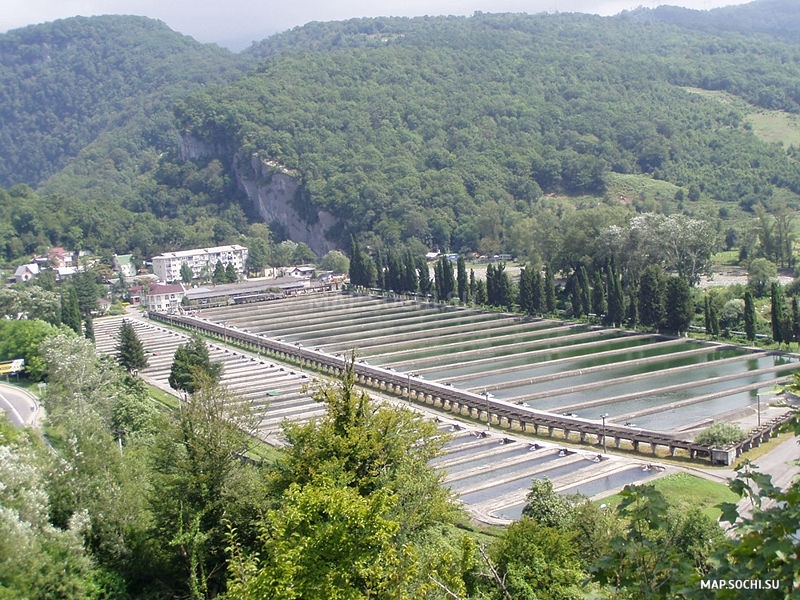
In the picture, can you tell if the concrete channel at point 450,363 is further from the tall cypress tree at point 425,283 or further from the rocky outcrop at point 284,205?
the rocky outcrop at point 284,205

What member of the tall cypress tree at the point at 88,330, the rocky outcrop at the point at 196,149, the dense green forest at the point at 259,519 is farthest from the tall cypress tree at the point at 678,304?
the rocky outcrop at the point at 196,149

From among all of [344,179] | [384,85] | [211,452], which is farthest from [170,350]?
[384,85]

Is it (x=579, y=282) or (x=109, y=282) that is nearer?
(x=579, y=282)

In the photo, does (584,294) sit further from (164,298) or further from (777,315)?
(164,298)

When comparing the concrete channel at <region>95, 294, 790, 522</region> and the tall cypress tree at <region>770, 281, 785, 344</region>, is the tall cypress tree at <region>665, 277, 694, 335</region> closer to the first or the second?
the concrete channel at <region>95, 294, 790, 522</region>

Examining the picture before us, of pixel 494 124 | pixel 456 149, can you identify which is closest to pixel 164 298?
pixel 456 149

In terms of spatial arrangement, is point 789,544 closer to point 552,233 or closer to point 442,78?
point 552,233

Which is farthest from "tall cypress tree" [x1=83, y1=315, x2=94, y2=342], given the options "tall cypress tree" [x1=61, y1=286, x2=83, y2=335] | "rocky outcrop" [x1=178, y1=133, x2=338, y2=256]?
"rocky outcrop" [x1=178, y1=133, x2=338, y2=256]
